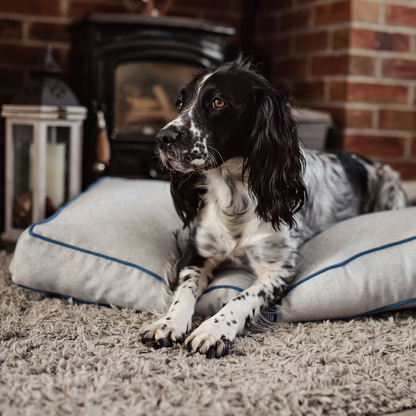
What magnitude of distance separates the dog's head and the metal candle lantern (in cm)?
100

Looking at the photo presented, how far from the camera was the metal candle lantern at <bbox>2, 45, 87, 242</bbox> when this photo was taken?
246 centimetres

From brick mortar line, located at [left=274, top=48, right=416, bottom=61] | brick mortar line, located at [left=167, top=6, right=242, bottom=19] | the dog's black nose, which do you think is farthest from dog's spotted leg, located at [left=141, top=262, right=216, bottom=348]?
brick mortar line, located at [left=167, top=6, right=242, bottom=19]

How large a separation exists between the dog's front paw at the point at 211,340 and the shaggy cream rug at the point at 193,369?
0.09 ft

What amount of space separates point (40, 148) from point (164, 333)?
4.38ft

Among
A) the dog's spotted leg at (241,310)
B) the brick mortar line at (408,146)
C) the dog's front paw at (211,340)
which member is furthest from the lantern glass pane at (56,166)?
the brick mortar line at (408,146)

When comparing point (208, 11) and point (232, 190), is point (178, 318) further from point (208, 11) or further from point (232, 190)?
point (208, 11)

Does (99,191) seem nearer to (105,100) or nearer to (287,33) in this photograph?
(105,100)

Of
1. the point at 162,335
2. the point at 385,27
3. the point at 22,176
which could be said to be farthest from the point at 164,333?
the point at 385,27

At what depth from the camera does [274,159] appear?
1701 mm

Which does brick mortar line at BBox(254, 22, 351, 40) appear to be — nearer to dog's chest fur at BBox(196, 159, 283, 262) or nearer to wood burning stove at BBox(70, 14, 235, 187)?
wood burning stove at BBox(70, 14, 235, 187)

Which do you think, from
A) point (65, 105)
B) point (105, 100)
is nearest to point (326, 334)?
point (65, 105)

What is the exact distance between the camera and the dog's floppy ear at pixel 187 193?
1892 millimetres

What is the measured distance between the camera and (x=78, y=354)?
4.63ft

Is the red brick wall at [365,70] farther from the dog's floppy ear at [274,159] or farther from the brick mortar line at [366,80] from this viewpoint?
the dog's floppy ear at [274,159]
